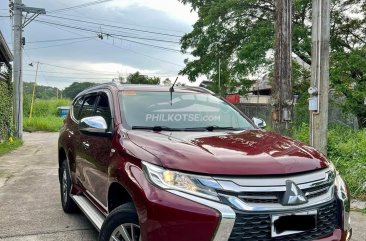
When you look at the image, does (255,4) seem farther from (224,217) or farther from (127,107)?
(224,217)

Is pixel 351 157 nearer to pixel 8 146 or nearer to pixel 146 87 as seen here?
pixel 146 87

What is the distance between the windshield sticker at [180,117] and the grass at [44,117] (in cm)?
2551

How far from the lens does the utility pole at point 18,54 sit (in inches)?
709

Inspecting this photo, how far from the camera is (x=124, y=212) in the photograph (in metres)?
2.98

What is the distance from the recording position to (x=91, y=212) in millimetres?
4180

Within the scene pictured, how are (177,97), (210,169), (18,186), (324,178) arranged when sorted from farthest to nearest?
(18,186), (177,97), (324,178), (210,169)

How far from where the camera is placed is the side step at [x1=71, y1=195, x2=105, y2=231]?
12.6 feet

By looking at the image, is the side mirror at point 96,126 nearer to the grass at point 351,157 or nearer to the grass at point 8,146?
the grass at point 351,157

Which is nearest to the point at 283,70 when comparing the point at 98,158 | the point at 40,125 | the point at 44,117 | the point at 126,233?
the point at 98,158

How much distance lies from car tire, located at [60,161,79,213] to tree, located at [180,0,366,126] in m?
11.3

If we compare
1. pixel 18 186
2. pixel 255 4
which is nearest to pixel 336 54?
pixel 255 4

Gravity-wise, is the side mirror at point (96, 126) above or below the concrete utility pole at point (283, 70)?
below

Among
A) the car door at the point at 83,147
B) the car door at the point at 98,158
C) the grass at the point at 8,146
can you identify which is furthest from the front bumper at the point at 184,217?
the grass at the point at 8,146

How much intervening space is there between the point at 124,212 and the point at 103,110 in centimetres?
165
